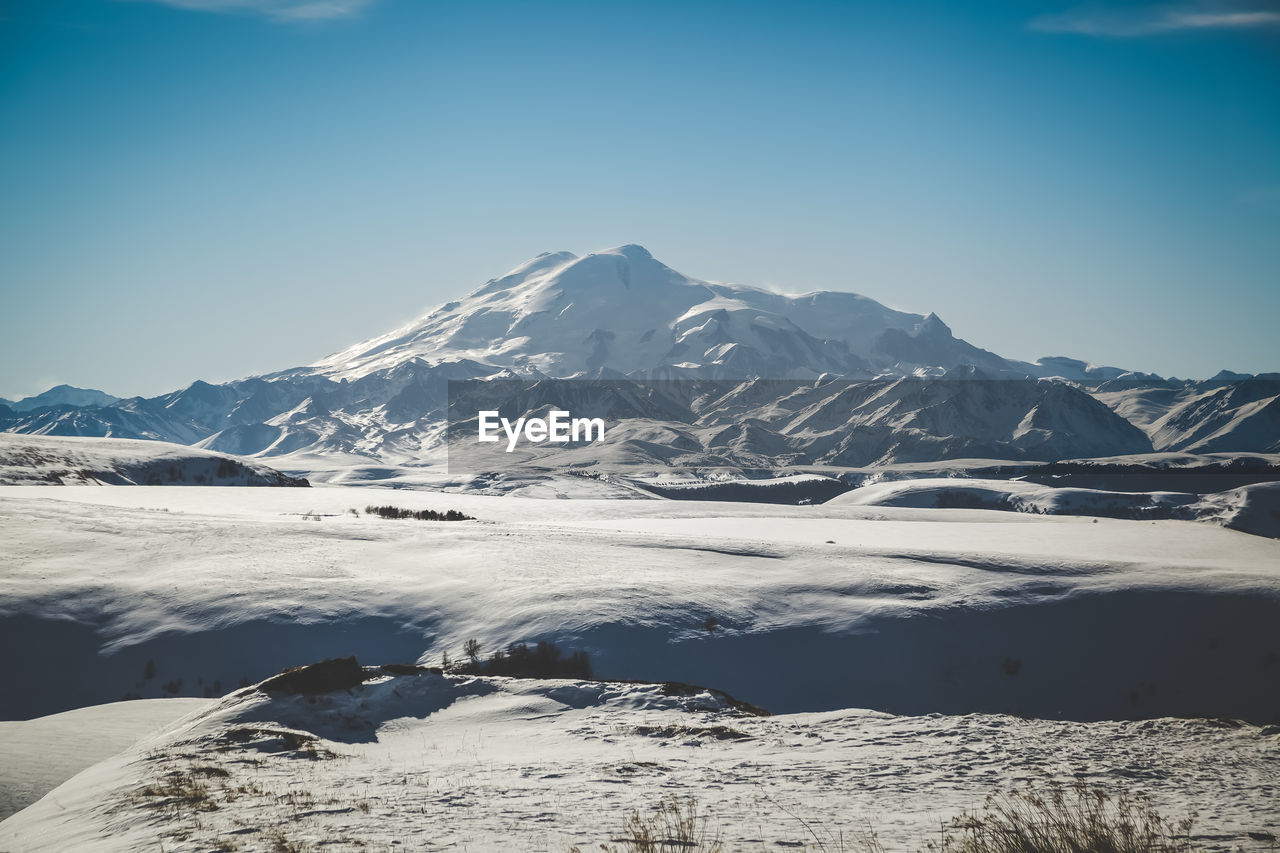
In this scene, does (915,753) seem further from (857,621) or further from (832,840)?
(857,621)

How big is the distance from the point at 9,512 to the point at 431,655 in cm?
2092

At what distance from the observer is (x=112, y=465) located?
6184 cm

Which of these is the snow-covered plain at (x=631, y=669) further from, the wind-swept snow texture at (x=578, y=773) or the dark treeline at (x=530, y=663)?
the dark treeline at (x=530, y=663)

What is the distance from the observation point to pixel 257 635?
20.7 meters

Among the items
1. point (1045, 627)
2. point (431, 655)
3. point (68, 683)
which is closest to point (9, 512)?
point (68, 683)

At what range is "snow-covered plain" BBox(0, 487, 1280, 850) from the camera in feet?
29.4

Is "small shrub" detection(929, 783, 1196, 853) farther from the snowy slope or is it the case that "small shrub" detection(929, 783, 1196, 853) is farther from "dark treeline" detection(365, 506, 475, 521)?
"dark treeline" detection(365, 506, 475, 521)

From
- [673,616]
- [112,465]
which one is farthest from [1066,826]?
[112,465]

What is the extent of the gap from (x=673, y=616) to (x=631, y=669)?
253 centimetres

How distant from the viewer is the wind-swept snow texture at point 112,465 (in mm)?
54250

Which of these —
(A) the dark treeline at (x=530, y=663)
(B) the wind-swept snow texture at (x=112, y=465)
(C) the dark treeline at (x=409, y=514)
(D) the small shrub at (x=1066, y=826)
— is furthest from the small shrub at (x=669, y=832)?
(B) the wind-swept snow texture at (x=112, y=465)

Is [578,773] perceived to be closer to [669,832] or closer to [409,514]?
[669,832]

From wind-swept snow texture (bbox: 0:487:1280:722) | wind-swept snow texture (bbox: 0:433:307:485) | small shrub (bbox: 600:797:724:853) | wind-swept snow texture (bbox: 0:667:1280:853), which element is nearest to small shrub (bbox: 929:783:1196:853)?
wind-swept snow texture (bbox: 0:667:1280:853)

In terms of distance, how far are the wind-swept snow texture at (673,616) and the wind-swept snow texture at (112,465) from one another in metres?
28.6
